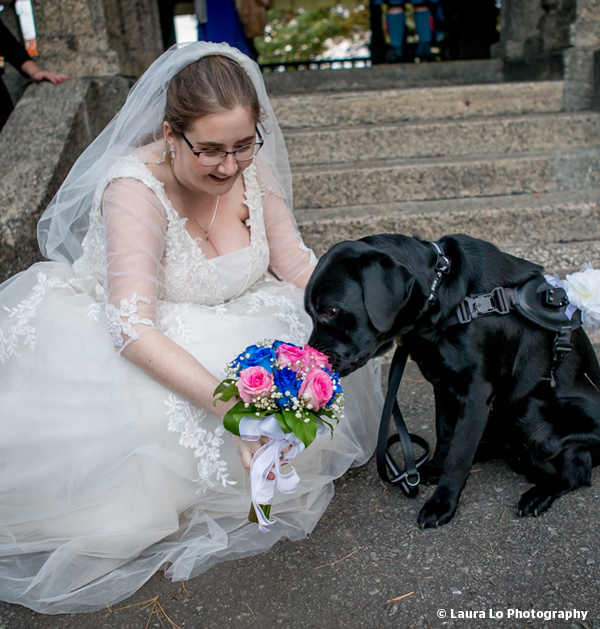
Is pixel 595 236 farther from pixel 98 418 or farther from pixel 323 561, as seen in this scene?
pixel 98 418

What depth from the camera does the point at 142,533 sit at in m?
1.77

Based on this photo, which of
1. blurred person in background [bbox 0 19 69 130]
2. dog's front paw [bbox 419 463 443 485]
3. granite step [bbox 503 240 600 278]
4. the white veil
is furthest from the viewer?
blurred person in background [bbox 0 19 69 130]

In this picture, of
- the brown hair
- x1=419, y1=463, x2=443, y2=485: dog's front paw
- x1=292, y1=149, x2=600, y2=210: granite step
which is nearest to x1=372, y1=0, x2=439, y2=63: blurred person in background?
x1=292, y1=149, x2=600, y2=210: granite step

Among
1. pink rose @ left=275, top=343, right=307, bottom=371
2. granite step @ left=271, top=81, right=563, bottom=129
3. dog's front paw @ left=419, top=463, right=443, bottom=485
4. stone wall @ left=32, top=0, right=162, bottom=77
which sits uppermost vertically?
stone wall @ left=32, top=0, right=162, bottom=77

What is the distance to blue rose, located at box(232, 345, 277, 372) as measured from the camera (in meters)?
1.53

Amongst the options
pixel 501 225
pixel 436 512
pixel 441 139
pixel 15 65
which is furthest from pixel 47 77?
pixel 436 512

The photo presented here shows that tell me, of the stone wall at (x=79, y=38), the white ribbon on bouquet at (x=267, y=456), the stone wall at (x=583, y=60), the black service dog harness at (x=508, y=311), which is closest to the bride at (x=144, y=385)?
the white ribbon on bouquet at (x=267, y=456)

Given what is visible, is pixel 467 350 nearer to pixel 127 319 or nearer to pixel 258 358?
pixel 258 358

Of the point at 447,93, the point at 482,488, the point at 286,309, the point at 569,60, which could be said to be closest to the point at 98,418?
the point at 286,309

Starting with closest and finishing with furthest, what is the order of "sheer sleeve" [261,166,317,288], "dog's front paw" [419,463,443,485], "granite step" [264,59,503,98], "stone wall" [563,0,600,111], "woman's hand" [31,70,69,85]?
"dog's front paw" [419,463,443,485] → "sheer sleeve" [261,166,317,288] → "woman's hand" [31,70,69,85] → "stone wall" [563,0,600,111] → "granite step" [264,59,503,98]

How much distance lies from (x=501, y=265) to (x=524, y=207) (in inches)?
79.2

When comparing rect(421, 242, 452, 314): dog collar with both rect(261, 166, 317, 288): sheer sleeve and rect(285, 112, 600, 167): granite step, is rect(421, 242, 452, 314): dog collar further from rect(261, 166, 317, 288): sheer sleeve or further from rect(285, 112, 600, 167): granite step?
rect(285, 112, 600, 167): granite step

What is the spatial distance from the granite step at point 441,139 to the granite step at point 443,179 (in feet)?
0.85

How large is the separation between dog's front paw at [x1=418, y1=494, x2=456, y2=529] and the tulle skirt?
37cm
